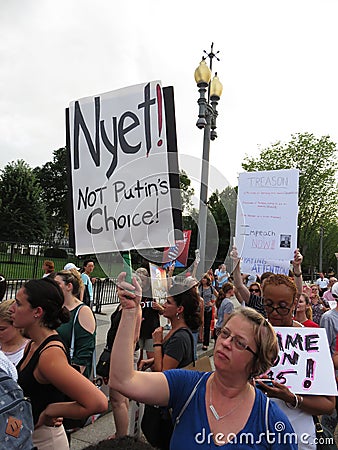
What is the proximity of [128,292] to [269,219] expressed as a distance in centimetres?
378

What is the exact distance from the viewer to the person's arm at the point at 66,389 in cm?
216

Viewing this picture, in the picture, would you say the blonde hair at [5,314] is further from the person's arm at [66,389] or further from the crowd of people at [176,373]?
the person's arm at [66,389]

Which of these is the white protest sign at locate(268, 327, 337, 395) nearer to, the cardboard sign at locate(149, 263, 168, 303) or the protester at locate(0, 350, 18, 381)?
the cardboard sign at locate(149, 263, 168, 303)

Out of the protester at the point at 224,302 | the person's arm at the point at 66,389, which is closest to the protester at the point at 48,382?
the person's arm at the point at 66,389

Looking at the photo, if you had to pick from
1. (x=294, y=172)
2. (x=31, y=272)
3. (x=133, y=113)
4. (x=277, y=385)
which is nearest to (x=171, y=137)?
(x=133, y=113)

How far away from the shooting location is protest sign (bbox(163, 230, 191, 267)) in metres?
2.18

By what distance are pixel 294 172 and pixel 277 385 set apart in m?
3.46

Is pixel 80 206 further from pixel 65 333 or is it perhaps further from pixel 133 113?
pixel 65 333

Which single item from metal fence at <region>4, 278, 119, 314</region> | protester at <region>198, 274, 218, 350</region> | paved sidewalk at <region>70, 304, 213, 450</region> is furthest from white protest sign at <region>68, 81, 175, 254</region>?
metal fence at <region>4, 278, 119, 314</region>

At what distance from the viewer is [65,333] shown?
10.9 ft

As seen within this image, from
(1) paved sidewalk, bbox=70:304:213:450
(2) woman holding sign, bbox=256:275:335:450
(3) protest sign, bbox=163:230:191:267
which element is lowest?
(1) paved sidewalk, bbox=70:304:213:450

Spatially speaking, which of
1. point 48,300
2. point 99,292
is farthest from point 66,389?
point 99,292

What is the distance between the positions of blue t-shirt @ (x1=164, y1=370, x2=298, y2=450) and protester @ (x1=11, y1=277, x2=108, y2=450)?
531 millimetres

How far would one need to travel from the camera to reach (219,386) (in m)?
1.89
